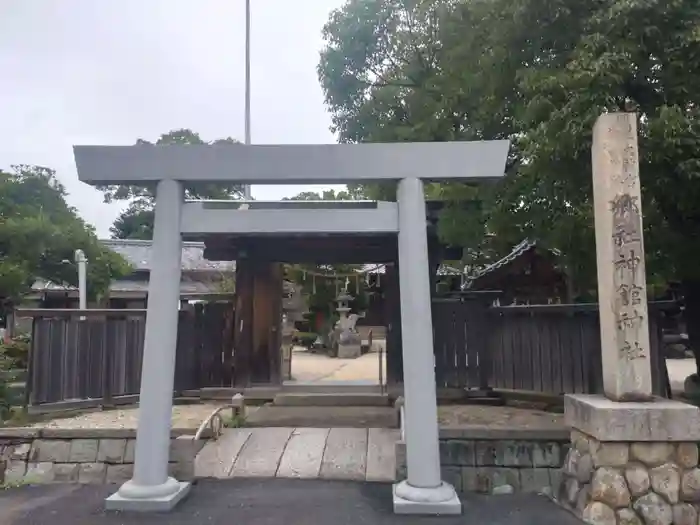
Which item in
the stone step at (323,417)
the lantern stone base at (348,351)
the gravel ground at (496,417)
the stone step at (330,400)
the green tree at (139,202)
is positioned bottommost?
the stone step at (323,417)

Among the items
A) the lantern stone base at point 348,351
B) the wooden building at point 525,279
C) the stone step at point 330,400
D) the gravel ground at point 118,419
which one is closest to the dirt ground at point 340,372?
the lantern stone base at point 348,351

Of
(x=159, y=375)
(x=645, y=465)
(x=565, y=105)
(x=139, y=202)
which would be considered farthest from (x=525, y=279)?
(x=139, y=202)

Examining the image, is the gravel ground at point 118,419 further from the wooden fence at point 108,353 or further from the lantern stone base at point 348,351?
the lantern stone base at point 348,351

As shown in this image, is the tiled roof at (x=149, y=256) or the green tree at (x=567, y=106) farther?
the tiled roof at (x=149, y=256)

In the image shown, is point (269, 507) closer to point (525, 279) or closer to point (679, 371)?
point (525, 279)

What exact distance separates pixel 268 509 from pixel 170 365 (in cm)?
177

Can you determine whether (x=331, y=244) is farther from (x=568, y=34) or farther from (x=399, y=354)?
(x=568, y=34)

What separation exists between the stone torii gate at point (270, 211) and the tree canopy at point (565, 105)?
117cm

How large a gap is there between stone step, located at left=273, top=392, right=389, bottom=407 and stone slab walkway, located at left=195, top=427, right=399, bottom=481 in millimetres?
1868

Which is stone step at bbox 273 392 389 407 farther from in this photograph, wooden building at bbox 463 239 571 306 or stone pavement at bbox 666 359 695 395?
wooden building at bbox 463 239 571 306

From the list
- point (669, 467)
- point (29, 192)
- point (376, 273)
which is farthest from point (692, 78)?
point (29, 192)

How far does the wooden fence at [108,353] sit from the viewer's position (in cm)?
823

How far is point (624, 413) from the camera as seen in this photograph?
5359mm

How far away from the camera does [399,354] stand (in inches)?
405
